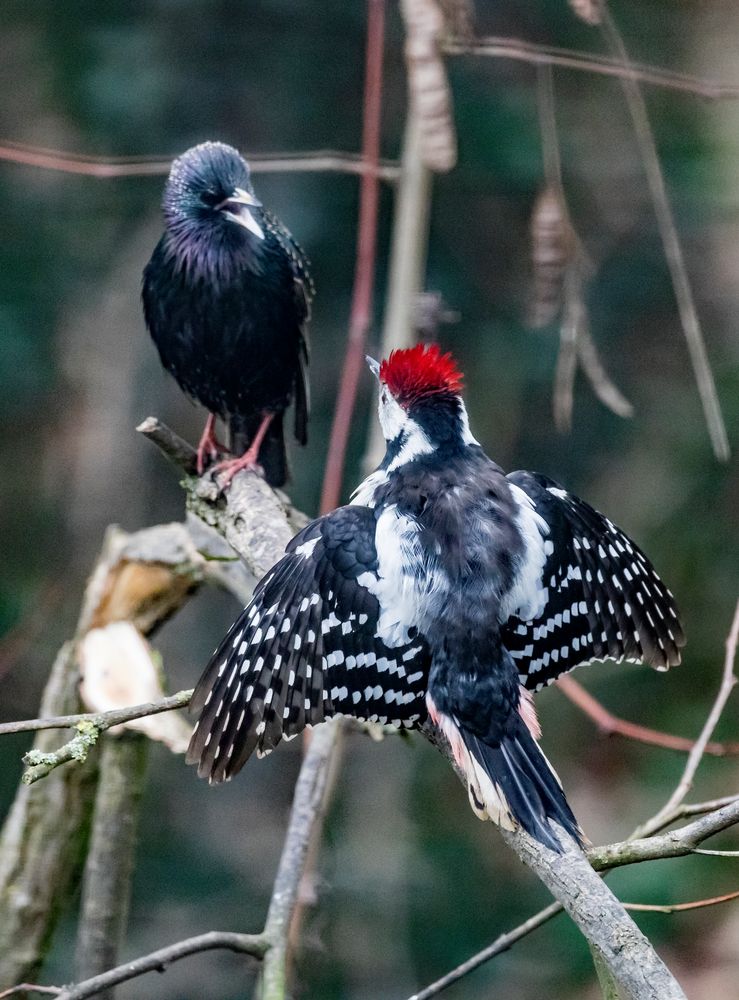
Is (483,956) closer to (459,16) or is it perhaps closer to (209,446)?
(209,446)

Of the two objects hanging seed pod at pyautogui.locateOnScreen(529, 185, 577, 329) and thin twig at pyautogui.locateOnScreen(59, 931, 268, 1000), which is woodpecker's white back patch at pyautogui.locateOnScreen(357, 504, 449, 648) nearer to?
thin twig at pyautogui.locateOnScreen(59, 931, 268, 1000)

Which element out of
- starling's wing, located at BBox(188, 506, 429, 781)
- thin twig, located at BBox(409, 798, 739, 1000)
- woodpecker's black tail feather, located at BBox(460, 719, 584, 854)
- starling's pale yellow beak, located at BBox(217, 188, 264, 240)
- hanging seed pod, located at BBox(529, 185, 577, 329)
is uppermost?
starling's pale yellow beak, located at BBox(217, 188, 264, 240)

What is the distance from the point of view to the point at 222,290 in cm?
315

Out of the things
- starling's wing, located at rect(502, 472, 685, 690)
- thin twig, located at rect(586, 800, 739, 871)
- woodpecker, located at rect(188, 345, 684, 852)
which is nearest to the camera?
thin twig, located at rect(586, 800, 739, 871)

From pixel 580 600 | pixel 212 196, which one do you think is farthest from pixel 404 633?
pixel 212 196

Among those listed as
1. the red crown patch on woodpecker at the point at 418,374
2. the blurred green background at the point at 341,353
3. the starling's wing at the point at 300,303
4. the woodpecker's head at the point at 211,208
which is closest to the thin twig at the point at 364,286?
the starling's wing at the point at 300,303

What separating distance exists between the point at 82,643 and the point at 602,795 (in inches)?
98.2

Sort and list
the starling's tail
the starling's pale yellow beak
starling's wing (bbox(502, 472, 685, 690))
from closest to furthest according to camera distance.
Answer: starling's wing (bbox(502, 472, 685, 690)) → the starling's pale yellow beak → the starling's tail

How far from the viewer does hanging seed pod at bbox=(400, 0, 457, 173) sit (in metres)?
2.75

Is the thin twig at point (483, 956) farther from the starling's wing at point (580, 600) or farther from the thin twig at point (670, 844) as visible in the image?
the starling's wing at point (580, 600)

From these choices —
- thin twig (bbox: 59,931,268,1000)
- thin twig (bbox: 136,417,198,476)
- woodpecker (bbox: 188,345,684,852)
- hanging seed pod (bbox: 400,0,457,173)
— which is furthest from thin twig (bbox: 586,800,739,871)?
hanging seed pod (bbox: 400,0,457,173)

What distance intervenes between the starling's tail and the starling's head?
→ 1.81 feet

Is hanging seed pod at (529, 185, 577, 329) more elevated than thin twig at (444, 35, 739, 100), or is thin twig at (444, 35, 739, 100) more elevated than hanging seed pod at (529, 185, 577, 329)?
thin twig at (444, 35, 739, 100)

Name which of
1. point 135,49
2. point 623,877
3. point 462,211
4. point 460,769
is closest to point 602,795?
point 623,877
